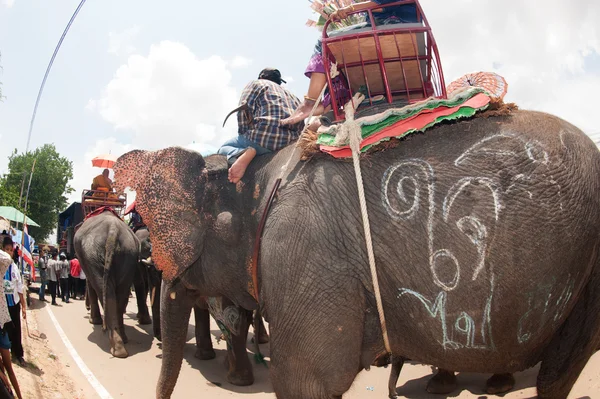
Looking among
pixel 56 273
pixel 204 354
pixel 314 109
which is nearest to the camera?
pixel 314 109

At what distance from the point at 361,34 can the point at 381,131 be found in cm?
53

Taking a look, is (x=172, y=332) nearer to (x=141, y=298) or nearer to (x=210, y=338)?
(x=210, y=338)

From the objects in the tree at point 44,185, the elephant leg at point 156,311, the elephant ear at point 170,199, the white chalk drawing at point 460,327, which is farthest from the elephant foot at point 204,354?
the tree at point 44,185

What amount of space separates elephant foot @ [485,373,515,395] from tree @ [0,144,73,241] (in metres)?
42.7

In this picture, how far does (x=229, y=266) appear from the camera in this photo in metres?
3.27

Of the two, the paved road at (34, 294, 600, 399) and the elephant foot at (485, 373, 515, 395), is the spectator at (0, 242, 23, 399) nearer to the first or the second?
the paved road at (34, 294, 600, 399)

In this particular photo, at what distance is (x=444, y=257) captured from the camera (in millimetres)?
2381

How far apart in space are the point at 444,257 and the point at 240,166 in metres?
1.48

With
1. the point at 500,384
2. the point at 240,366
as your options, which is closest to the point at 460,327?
the point at 500,384

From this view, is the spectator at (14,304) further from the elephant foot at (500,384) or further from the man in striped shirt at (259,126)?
the elephant foot at (500,384)

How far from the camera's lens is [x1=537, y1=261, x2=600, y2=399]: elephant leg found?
2520mm

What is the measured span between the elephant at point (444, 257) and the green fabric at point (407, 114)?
75 millimetres

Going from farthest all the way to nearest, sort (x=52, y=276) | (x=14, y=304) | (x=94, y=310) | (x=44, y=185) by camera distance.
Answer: (x=44, y=185) < (x=52, y=276) < (x=94, y=310) < (x=14, y=304)

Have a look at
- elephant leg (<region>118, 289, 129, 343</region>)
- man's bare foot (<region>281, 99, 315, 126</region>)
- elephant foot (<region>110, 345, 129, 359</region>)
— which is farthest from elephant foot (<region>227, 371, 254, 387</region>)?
man's bare foot (<region>281, 99, 315, 126</region>)
